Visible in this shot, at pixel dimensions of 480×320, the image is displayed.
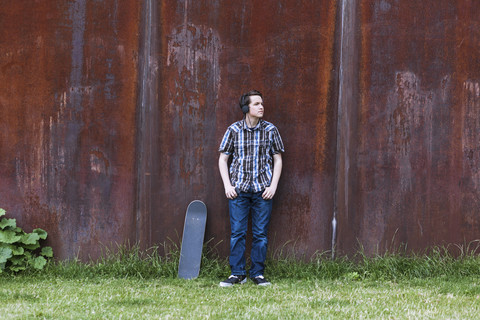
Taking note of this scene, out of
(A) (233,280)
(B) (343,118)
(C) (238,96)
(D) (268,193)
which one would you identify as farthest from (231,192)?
(B) (343,118)

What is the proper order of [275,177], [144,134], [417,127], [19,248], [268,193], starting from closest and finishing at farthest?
1. [268,193]
2. [275,177]
3. [19,248]
4. [417,127]
5. [144,134]

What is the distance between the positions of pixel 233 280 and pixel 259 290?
421mm

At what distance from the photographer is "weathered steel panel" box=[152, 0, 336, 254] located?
19.1ft

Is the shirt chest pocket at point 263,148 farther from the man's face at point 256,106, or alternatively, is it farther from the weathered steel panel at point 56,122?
the weathered steel panel at point 56,122

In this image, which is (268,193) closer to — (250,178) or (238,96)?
(250,178)

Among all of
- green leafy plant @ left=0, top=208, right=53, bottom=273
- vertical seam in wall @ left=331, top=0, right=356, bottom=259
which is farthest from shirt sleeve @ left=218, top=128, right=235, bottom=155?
green leafy plant @ left=0, top=208, right=53, bottom=273

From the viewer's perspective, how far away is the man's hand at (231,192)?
537 cm

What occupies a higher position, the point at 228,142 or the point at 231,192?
the point at 228,142

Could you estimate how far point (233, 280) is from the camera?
5.24m

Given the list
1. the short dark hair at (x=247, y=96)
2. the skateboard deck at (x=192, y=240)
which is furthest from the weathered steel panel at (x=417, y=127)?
the skateboard deck at (x=192, y=240)

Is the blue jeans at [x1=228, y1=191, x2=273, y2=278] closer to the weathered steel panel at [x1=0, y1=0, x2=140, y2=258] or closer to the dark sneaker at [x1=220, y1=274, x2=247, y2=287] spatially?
the dark sneaker at [x1=220, y1=274, x2=247, y2=287]

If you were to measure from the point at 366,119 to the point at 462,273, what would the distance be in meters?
1.95

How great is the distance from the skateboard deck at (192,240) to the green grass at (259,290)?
14 cm

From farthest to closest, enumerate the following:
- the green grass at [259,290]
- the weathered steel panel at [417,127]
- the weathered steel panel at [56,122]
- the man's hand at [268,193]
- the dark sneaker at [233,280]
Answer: the weathered steel panel at [56,122] → the weathered steel panel at [417,127] → the man's hand at [268,193] → the dark sneaker at [233,280] → the green grass at [259,290]
